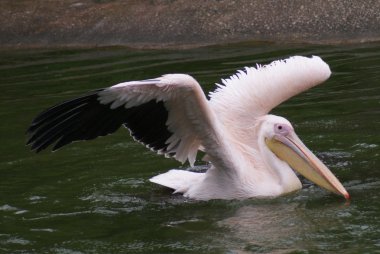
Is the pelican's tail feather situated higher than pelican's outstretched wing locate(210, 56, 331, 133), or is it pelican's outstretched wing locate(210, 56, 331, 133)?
pelican's outstretched wing locate(210, 56, 331, 133)

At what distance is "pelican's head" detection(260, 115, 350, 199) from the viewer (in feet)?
20.1

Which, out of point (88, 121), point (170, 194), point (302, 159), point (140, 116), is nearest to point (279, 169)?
point (302, 159)

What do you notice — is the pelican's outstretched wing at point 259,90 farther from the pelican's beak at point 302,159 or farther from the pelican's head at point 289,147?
the pelican's beak at point 302,159

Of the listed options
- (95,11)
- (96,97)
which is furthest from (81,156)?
(95,11)

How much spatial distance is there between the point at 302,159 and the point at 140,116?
1135 mm

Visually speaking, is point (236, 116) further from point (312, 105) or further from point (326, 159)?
point (312, 105)

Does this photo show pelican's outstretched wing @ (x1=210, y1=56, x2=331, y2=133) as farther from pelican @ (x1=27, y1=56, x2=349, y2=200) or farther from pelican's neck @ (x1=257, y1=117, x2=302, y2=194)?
pelican's neck @ (x1=257, y1=117, x2=302, y2=194)

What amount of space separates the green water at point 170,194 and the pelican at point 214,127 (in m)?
0.15

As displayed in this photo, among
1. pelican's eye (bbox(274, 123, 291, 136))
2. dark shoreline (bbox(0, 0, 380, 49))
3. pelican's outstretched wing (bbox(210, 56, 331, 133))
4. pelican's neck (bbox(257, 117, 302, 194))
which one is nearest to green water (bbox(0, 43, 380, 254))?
pelican's neck (bbox(257, 117, 302, 194))

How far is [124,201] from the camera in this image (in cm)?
612

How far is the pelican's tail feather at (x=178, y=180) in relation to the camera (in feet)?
20.5

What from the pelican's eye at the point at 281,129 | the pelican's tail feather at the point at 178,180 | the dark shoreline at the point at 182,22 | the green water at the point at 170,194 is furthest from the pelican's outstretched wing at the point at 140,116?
the dark shoreline at the point at 182,22

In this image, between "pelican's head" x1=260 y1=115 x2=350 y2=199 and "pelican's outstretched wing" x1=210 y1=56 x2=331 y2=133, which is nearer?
"pelican's head" x1=260 y1=115 x2=350 y2=199

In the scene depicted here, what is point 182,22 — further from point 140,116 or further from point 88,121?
point 88,121
